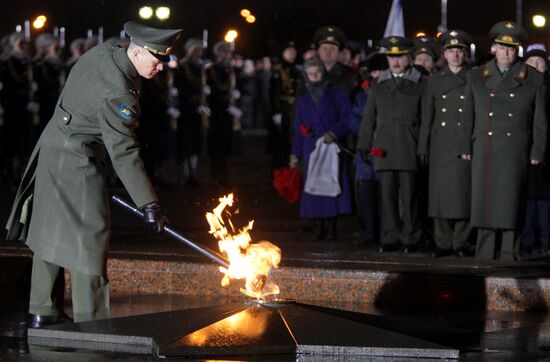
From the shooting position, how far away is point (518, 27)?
12.0 m

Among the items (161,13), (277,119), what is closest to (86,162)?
(277,119)

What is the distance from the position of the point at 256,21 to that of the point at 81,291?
2261 centimetres

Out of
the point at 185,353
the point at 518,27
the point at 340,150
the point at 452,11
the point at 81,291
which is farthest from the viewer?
the point at 452,11

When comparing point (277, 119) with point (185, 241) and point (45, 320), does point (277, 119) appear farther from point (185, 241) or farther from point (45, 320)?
point (185, 241)

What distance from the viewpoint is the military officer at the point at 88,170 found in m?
8.50

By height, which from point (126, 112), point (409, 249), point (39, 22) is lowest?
point (409, 249)

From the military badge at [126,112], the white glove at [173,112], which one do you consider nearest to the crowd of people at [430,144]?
the military badge at [126,112]

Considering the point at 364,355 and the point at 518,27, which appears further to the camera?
the point at 518,27

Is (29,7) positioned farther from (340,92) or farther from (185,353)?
(185,353)

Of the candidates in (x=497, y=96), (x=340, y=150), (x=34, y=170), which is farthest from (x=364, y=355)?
(x=340, y=150)

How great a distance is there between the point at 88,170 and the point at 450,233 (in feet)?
16.0

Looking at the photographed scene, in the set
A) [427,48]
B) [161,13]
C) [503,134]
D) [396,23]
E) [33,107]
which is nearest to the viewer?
[503,134]

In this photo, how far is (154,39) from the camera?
849 centimetres

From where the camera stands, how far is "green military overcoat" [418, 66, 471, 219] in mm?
12586
